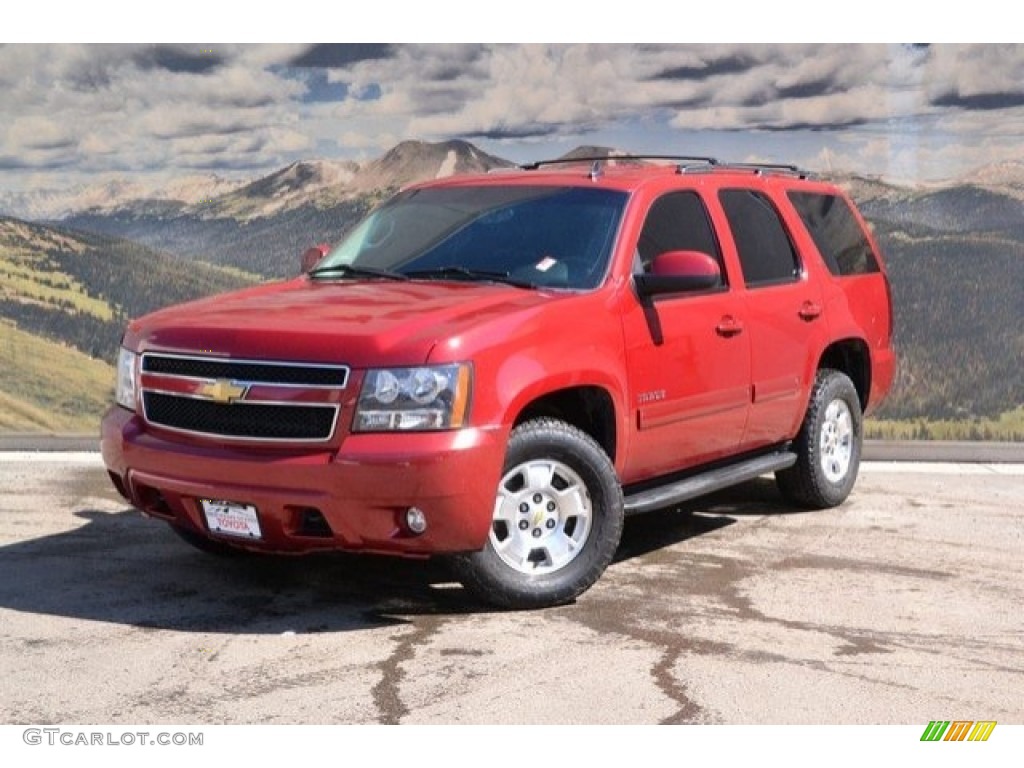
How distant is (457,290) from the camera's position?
6.45 meters

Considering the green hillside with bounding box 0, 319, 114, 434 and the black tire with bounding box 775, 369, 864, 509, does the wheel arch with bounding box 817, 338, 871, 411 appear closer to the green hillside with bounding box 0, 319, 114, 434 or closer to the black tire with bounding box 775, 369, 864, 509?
the black tire with bounding box 775, 369, 864, 509

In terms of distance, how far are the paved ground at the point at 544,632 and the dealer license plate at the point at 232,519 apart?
39cm

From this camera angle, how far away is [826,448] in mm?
8453

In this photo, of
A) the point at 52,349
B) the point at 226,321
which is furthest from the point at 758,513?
the point at 52,349

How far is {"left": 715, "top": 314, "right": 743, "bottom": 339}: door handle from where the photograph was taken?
720 centimetres

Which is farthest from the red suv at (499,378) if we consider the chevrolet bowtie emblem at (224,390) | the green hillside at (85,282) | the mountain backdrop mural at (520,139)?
the green hillside at (85,282)

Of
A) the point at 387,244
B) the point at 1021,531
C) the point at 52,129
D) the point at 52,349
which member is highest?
the point at 52,129

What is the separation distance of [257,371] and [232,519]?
0.61m

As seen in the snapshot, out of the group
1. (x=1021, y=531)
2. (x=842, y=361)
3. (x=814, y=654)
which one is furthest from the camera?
A: (x=842, y=361)

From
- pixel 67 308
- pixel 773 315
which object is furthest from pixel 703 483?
pixel 67 308

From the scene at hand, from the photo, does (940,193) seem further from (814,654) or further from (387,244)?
(814,654)

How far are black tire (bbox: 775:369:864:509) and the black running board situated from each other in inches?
6.8

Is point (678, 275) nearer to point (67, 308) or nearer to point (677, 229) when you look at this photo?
point (677, 229)

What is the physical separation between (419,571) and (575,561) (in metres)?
0.97
